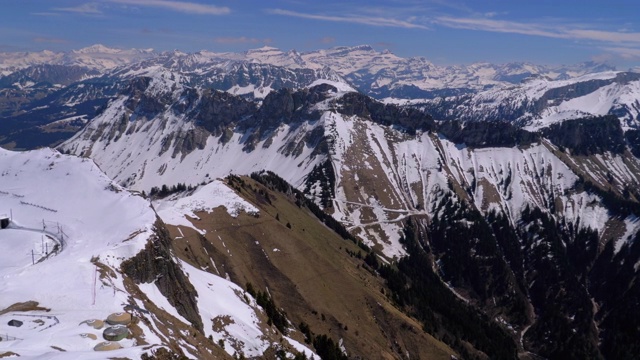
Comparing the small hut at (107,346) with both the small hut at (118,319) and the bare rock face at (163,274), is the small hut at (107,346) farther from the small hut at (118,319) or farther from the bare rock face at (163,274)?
the bare rock face at (163,274)

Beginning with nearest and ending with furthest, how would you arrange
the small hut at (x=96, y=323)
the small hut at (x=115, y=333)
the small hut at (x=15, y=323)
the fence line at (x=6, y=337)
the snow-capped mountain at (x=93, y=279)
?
the fence line at (x=6, y=337), the small hut at (x=115, y=333), the small hut at (x=15, y=323), the snow-capped mountain at (x=93, y=279), the small hut at (x=96, y=323)

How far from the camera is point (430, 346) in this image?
524ft

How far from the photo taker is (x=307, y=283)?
533 ft

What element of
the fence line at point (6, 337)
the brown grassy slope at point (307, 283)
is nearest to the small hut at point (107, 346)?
the fence line at point (6, 337)

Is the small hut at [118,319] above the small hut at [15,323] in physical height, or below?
above

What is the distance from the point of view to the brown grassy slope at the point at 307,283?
→ 147 metres

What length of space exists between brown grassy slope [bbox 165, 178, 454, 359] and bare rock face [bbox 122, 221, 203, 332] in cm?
4775

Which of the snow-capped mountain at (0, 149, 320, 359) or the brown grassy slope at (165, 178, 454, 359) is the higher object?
the snow-capped mountain at (0, 149, 320, 359)

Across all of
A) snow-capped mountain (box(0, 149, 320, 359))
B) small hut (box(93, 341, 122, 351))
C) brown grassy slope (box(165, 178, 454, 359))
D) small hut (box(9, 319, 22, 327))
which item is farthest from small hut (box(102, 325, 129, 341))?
brown grassy slope (box(165, 178, 454, 359))

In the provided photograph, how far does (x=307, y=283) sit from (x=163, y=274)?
3109 inches

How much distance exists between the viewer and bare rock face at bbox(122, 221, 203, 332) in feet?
279

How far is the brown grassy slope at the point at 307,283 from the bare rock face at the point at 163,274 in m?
47.8

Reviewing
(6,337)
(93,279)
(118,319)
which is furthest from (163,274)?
(6,337)

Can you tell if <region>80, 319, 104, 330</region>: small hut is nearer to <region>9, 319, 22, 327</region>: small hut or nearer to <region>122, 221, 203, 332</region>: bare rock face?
<region>9, 319, 22, 327</region>: small hut
